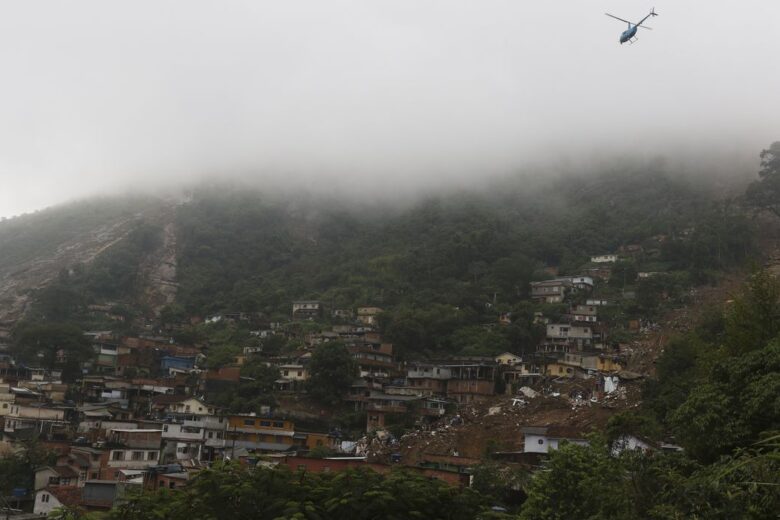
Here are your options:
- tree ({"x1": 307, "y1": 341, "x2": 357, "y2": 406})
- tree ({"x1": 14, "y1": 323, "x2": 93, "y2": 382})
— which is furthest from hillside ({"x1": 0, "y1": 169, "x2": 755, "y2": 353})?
tree ({"x1": 14, "y1": 323, "x2": 93, "y2": 382})

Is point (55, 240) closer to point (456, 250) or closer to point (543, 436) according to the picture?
point (456, 250)

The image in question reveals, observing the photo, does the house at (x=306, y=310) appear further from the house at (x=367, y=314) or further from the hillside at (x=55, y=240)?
the hillside at (x=55, y=240)

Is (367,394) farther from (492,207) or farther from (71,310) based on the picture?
(492,207)

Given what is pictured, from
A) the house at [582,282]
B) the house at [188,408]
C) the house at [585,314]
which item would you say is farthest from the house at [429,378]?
the house at [582,282]

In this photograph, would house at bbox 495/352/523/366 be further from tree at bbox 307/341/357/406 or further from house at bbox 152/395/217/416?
house at bbox 152/395/217/416

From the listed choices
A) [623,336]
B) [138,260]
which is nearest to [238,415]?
[623,336]

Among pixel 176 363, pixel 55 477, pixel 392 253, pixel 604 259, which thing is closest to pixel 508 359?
pixel 604 259
